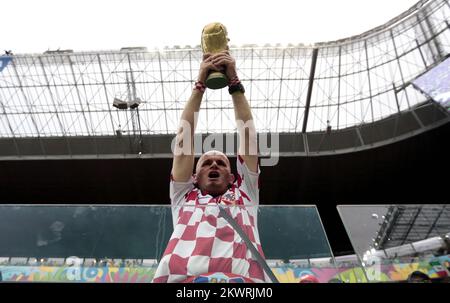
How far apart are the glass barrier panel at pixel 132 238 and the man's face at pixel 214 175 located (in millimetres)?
465

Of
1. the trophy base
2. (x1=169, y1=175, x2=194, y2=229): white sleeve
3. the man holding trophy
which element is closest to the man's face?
the man holding trophy

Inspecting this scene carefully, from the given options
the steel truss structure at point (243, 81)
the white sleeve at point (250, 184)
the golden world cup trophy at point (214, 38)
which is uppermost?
the steel truss structure at point (243, 81)

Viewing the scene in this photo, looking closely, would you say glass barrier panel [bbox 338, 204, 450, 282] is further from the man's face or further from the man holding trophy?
the man's face

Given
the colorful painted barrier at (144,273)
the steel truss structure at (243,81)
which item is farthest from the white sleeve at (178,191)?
the steel truss structure at (243,81)

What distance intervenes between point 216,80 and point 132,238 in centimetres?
162

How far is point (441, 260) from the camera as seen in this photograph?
2.81 m

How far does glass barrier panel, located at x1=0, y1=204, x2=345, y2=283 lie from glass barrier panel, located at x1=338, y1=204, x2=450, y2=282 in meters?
0.27

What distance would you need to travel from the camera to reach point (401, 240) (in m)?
3.18

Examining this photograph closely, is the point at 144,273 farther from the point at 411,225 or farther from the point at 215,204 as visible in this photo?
the point at 411,225

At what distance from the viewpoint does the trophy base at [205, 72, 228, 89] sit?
12.6 ft

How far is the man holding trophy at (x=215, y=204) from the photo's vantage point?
283 centimetres

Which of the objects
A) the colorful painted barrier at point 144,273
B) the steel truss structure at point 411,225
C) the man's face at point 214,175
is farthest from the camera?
the man's face at point 214,175

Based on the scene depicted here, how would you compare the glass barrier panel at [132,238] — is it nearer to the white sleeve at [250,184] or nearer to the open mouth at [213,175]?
the white sleeve at [250,184]
